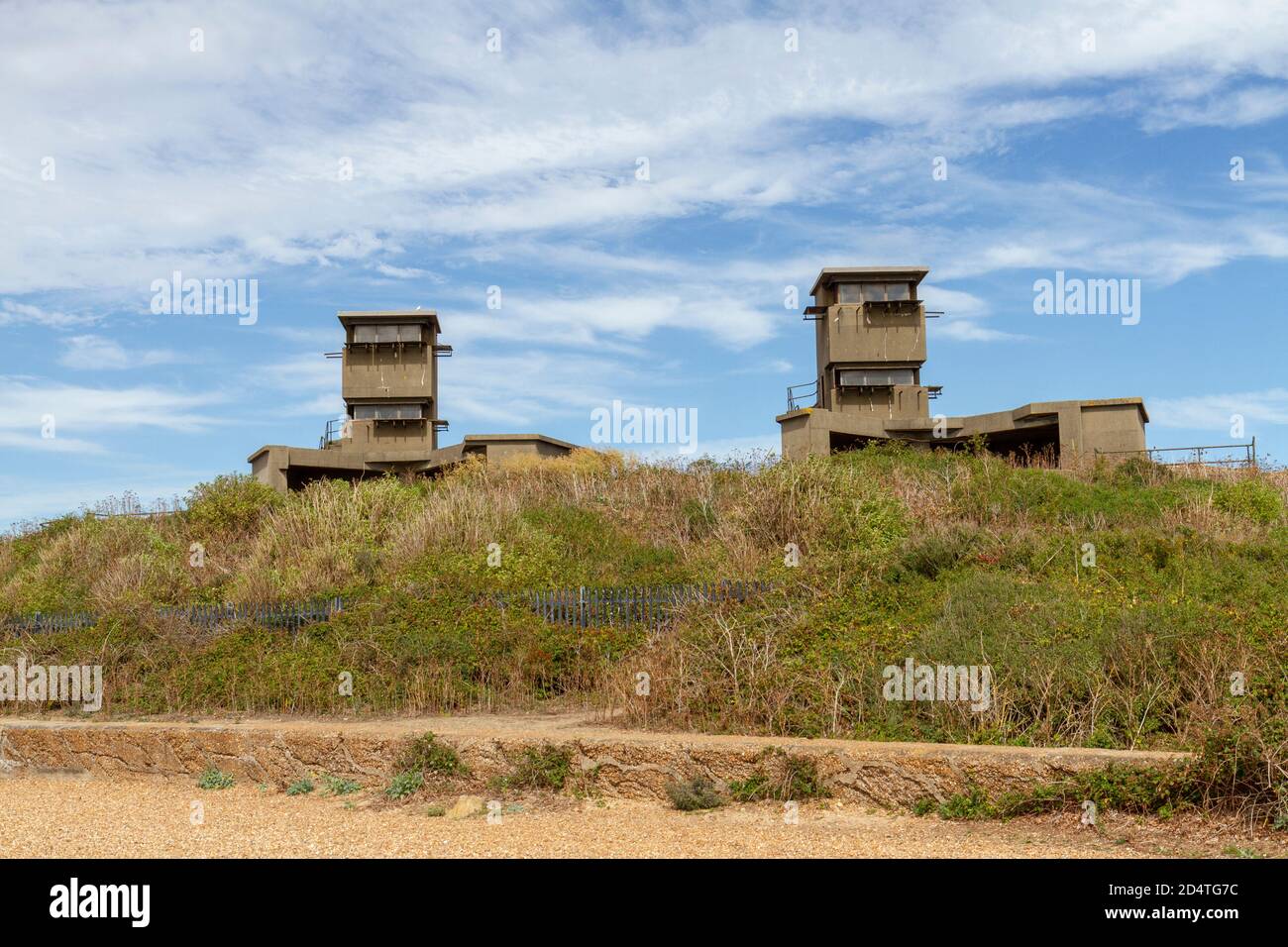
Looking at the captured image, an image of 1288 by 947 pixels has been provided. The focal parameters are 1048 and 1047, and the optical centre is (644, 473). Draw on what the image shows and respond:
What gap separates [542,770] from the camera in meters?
8.50

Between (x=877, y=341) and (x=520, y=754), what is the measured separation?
34079 millimetres

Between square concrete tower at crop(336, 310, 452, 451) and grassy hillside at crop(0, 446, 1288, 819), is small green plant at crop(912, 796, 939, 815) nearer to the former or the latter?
grassy hillside at crop(0, 446, 1288, 819)

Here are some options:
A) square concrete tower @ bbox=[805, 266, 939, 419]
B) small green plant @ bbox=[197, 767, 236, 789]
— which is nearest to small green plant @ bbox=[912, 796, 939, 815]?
small green plant @ bbox=[197, 767, 236, 789]

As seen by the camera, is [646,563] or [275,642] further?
[646,563]

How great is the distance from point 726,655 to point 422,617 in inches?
207

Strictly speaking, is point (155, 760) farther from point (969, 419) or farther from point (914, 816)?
point (969, 419)

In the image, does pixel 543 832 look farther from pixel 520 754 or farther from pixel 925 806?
pixel 925 806

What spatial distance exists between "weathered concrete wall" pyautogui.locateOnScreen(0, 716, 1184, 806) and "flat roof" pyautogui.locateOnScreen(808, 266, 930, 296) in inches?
1286

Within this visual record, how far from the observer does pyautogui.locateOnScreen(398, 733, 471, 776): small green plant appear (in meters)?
8.79

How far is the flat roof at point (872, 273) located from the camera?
40375mm

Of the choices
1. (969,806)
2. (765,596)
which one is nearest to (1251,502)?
(765,596)
